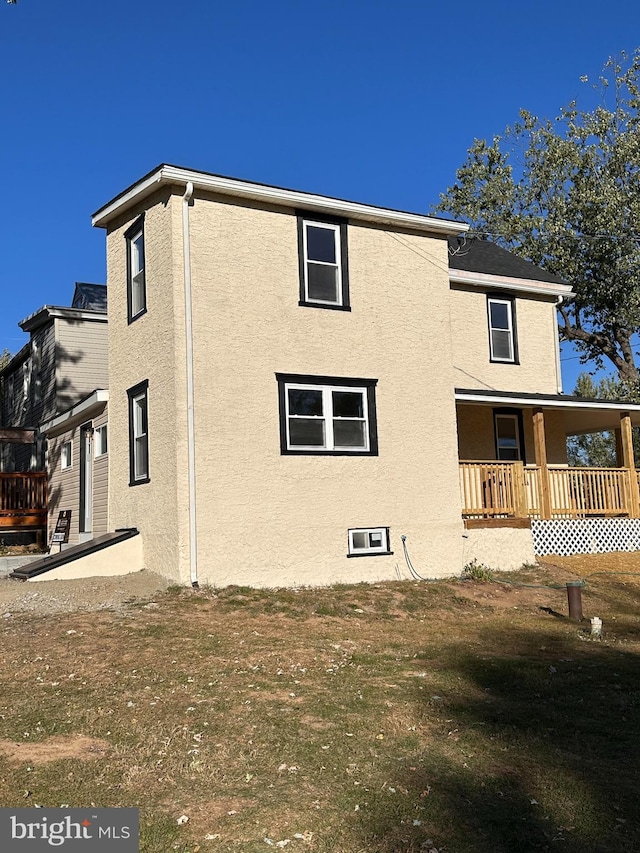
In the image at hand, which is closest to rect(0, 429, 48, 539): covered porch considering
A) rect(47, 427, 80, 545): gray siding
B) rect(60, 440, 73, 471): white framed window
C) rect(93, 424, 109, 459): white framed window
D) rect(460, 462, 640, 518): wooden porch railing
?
rect(47, 427, 80, 545): gray siding

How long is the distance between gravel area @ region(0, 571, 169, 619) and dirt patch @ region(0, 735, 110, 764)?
4.98 meters

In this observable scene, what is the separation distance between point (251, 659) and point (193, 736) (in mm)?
2506

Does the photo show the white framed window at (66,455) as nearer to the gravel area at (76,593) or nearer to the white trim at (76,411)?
the white trim at (76,411)

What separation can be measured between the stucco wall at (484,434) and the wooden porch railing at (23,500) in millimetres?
10124

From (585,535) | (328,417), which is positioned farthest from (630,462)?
(328,417)

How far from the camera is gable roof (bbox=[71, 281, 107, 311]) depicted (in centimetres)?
2380

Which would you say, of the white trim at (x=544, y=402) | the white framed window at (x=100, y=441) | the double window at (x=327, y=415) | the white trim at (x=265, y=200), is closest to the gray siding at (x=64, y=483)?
the white framed window at (x=100, y=441)

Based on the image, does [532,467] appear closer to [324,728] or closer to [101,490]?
[101,490]

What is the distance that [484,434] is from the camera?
66.6 feet

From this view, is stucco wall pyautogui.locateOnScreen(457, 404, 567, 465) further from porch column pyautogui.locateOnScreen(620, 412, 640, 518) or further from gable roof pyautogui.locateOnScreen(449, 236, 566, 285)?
gable roof pyautogui.locateOnScreen(449, 236, 566, 285)

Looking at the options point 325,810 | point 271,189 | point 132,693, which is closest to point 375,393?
point 271,189

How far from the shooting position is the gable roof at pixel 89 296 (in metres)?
23.8

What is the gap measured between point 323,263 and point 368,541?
197 inches

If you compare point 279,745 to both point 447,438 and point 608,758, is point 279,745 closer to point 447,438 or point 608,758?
point 608,758
